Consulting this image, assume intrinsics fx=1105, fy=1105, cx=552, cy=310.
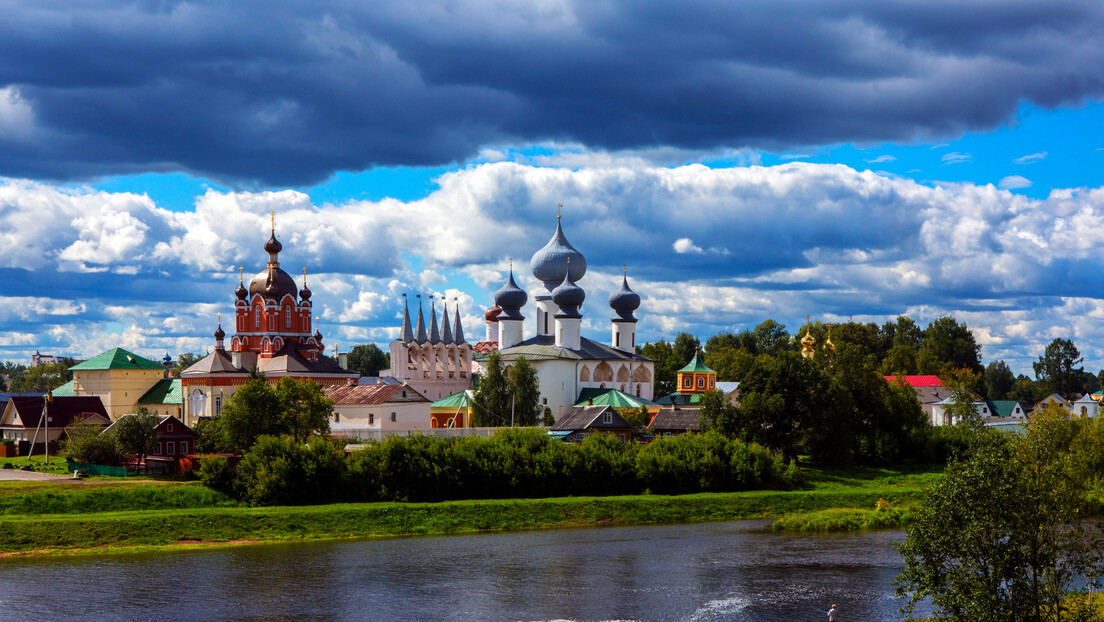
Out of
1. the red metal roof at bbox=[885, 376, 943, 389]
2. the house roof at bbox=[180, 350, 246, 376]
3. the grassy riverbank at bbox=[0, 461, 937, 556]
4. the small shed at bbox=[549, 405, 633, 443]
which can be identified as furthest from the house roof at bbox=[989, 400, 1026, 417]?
the house roof at bbox=[180, 350, 246, 376]

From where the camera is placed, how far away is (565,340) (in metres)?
78.6

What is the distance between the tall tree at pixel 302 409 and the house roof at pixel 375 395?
11.6 m

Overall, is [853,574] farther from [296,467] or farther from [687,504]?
[296,467]

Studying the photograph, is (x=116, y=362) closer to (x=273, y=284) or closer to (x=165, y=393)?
(x=165, y=393)

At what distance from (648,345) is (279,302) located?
5225 cm

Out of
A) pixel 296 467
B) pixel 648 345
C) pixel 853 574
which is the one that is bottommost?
pixel 853 574

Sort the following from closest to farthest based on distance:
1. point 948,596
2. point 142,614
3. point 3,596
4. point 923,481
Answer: point 948,596 < point 142,614 < point 3,596 < point 923,481

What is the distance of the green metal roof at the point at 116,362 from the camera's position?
254ft

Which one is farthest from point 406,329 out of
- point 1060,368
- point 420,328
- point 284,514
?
point 1060,368

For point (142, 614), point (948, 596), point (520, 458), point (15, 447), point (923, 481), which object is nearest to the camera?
point (948, 596)

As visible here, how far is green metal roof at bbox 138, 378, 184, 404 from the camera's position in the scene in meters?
76.8

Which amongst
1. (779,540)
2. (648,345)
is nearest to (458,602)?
(779,540)

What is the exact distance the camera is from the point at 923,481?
51.8 meters

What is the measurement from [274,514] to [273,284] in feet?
132
